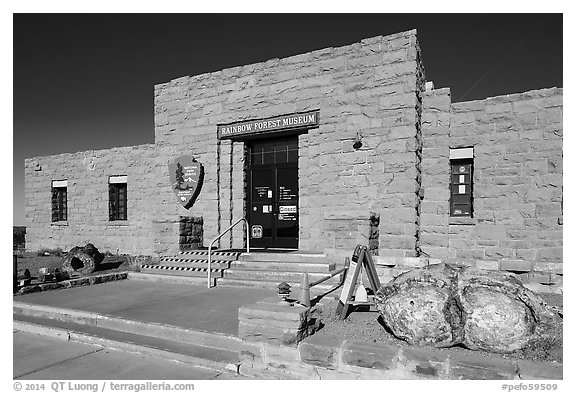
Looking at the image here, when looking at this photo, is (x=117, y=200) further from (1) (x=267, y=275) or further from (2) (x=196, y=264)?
(1) (x=267, y=275)

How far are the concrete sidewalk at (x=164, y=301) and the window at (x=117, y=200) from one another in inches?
233

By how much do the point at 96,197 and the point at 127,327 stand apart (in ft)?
33.1

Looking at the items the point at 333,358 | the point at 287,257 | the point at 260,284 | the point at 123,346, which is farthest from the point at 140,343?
the point at 287,257

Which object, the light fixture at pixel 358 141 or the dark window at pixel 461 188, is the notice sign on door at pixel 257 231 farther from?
the dark window at pixel 461 188

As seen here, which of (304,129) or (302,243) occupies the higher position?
(304,129)

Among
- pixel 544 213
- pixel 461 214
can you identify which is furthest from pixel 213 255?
pixel 544 213

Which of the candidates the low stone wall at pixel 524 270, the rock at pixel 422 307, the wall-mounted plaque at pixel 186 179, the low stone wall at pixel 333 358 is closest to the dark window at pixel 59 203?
the wall-mounted plaque at pixel 186 179

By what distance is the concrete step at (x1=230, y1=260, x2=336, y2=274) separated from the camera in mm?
7734

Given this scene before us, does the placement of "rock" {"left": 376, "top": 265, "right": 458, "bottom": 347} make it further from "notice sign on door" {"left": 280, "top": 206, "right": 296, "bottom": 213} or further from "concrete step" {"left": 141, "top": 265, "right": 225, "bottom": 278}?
"notice sign on door" {"left": 280, "top": 206, "right": 296, "bottom": 213}

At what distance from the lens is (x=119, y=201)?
1395 centimetres

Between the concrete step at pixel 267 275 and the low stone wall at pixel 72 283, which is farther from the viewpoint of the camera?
the concrete step at pixel 267 275

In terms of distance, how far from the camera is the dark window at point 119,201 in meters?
13.9

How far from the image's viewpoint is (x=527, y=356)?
3.51 metres

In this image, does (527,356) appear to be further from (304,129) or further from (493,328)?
(304,129)
